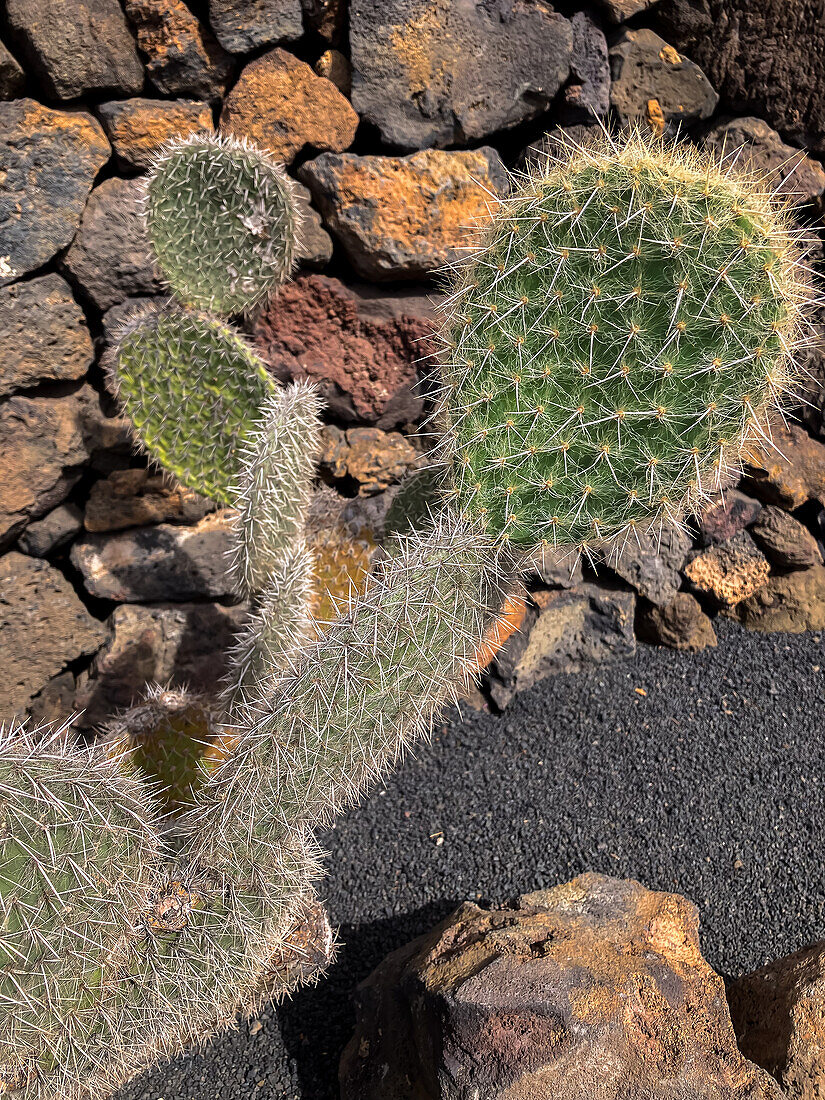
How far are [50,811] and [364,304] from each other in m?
1.70

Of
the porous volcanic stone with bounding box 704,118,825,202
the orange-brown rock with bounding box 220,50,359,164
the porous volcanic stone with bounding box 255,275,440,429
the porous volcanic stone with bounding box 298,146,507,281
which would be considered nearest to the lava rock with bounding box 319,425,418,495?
the porous volcanic stone with bounding box 255,275,440,429

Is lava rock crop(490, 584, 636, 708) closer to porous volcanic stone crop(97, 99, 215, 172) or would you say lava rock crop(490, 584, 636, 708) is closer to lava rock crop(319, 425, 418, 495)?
lava rock crop(319, 425, 418, 495)

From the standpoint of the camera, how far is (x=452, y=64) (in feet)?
7.14

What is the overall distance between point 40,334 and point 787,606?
2470 mm

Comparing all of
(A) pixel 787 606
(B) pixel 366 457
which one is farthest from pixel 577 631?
(B) pixel 366 457

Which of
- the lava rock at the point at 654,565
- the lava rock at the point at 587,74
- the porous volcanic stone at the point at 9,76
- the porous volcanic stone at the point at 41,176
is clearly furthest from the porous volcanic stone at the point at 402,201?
the lava rock at the point at 654,565

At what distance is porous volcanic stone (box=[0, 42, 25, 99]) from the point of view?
6.08 feet

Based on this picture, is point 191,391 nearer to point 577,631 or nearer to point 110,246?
point 110,246

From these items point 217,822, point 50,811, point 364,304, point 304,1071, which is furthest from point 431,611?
point 364,304

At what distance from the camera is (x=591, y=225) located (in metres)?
1.32

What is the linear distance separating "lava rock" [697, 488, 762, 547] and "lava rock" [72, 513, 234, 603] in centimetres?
156

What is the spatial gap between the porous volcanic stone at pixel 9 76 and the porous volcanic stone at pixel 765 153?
6.53 feet

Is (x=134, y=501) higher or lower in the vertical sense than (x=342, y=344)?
lower

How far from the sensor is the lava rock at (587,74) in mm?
2316
